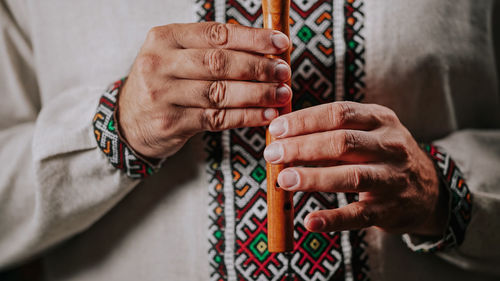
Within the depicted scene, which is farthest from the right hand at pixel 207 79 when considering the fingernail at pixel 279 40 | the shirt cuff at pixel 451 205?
the shirt cuff at pixel 451 205

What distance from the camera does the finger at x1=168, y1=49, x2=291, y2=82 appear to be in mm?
302

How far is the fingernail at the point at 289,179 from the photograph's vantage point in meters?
0.29

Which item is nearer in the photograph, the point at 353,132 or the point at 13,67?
the point at 353,132

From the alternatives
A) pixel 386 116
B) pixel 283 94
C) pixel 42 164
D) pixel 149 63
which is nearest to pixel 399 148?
pixel 386 116

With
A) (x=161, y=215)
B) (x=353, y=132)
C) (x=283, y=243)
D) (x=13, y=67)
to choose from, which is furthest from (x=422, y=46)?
(x=13, y=67)

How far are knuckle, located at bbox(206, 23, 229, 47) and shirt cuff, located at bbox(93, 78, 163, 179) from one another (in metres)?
0.13

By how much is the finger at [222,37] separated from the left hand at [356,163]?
0.21 ft

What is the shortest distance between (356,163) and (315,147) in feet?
0.20

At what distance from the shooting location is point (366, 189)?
0.32 metres

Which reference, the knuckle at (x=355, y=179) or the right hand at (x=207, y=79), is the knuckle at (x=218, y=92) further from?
the knuckle at (x=355, y=179)

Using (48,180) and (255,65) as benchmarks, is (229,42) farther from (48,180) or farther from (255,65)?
(48,180)

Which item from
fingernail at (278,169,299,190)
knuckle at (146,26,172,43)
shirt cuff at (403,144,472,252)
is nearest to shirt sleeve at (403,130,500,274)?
shirt cuff at (403,144,472,252)

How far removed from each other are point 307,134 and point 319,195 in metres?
0.13

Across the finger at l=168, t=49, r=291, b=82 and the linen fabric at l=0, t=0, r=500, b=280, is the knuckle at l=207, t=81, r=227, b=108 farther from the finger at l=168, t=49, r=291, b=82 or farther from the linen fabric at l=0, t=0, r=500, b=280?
the linen fabric at l=0, t=0, r=500, b=280
